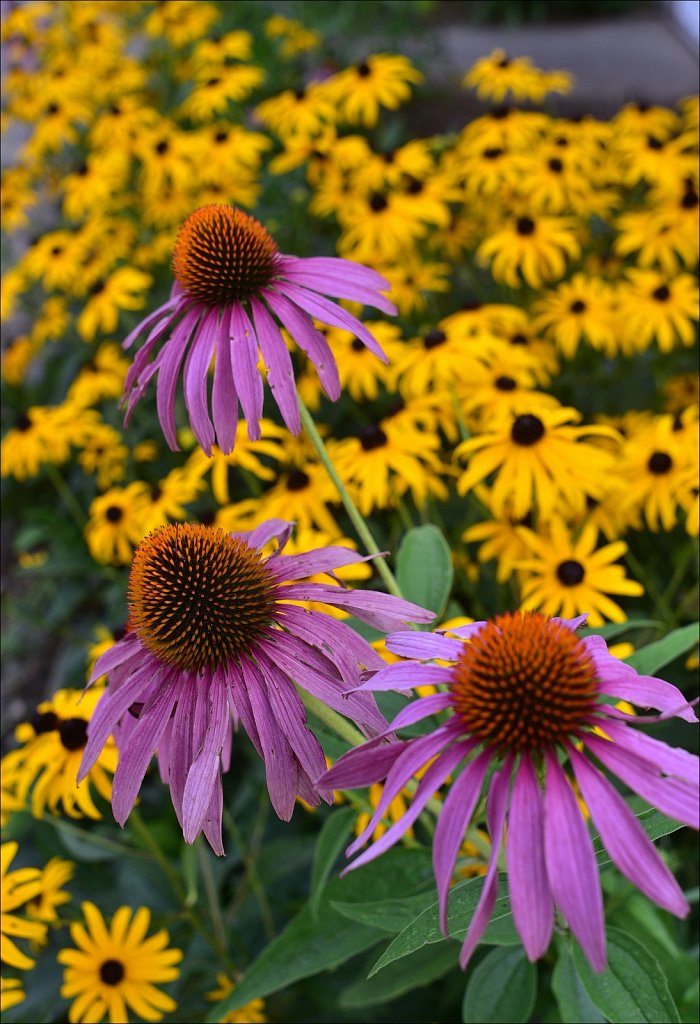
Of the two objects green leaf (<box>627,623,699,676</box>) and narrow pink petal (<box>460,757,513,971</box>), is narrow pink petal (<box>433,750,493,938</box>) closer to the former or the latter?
narrow pink petal (<box>460,757,513,971</box>)

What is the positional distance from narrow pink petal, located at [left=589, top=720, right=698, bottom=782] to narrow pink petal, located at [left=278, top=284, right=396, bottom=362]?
42 cm

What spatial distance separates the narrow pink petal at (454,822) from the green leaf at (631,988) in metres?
0.36

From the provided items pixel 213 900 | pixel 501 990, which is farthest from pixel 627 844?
pixel 213 900

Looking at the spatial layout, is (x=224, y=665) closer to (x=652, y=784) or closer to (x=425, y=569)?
(x=652, y=784)

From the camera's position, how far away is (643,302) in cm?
172

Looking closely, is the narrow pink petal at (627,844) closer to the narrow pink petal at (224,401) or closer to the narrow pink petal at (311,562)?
the narrow pink petal at (311,562)

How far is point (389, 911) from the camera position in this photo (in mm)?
929

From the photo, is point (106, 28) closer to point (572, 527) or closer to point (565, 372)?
point (565, 372)

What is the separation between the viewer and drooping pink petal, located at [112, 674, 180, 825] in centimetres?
71

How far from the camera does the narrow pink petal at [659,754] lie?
521 mm

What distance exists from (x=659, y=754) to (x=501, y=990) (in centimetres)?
63

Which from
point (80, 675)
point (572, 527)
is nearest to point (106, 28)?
point (80, 675)

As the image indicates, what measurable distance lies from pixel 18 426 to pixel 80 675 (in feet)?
1.73

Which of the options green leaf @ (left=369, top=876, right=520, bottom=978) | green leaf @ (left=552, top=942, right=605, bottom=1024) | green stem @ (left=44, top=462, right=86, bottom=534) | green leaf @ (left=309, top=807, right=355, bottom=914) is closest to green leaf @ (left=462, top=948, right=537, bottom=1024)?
green leaf @ (left=552, top=942, right=605, bottom=1024)
